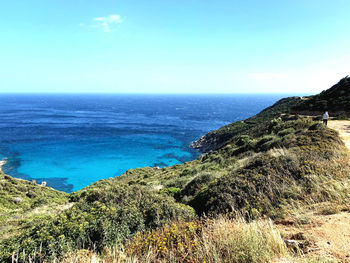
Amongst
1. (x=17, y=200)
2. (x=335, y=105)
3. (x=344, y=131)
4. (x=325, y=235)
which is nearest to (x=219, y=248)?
(x=325, y=235)

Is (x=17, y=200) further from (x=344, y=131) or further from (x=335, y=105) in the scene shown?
(x=335, y=105)

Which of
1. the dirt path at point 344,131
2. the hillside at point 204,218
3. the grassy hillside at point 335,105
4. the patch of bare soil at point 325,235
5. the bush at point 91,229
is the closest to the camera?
the patch of bare soil at point 325,235

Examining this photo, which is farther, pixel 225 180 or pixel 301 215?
pixel 225 180

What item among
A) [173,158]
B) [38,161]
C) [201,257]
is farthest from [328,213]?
[38,161]

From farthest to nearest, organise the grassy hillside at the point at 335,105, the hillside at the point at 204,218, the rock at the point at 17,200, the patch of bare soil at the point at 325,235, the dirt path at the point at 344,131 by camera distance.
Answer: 1. the grassy hillside at the point at 335,105
2. the rock at the point at 17,200
3. the dirt path at the point at 344,131
4. the hillside at the point at 204,218
5. the patch of bare soil at the point at 325,235

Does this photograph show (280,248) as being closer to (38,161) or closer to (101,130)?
(38,161)

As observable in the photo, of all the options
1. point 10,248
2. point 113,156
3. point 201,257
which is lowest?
point 113,156

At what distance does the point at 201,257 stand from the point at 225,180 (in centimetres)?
515

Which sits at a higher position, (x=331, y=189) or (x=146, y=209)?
(x=331, y=189)

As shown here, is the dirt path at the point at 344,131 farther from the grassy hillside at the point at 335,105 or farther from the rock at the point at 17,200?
the rock at the point at 17,200

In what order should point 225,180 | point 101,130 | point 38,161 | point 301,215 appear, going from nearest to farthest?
point 301,215 → point 225,180 → point 38,161 → point 101,130

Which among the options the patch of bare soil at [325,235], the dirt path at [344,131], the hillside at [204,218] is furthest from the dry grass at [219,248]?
the dirt path at [344,131]

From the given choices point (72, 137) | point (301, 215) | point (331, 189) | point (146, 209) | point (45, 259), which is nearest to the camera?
point (45, 259)

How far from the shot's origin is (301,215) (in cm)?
456
